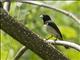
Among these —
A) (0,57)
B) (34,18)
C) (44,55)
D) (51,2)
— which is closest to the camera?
(44,55)

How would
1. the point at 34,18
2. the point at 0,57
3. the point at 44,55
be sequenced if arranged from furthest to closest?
1. the point at 34,18
2. the point at 0,57
3. the point at 44,55

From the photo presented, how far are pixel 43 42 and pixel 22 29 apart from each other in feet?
0.54

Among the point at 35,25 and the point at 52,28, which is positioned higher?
the point at 52,28

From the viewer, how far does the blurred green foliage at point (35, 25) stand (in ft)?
13.0

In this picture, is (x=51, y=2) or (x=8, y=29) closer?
(x=8, y=29)

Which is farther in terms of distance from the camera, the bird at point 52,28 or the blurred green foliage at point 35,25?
the bird at point 52,28

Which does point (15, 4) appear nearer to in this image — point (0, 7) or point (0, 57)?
point (0, 57)

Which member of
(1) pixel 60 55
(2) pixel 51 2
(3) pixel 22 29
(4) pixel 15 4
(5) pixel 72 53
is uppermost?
(3) pixel 22 29

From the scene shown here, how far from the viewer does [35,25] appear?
5801 millimetres

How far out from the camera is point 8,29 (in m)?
2.21

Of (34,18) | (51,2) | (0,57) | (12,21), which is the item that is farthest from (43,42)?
(51,2)

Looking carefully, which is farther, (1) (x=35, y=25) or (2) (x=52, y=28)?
(1) (x=35, y=25)

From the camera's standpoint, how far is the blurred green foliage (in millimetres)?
3973

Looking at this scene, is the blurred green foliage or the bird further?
the bird
